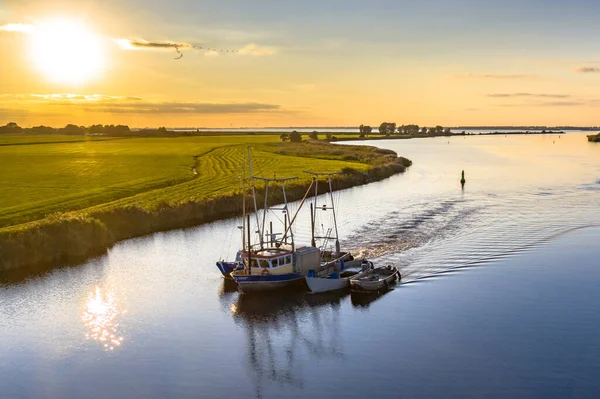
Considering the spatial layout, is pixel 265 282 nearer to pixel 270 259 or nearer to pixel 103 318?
pixel 270 259

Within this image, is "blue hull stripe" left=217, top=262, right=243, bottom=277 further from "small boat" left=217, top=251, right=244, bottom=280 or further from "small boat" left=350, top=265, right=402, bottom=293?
"small boat" left=350, top=265, right=402, bottom=293

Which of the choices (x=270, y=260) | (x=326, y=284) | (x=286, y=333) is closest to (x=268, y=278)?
(x=270, y=260)

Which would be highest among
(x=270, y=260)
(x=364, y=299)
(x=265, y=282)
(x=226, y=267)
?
(x=270, y=260)

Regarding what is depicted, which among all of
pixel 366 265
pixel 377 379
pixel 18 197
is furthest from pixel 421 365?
pixel 18 197

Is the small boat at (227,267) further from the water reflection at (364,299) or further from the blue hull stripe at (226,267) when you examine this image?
the water reflection at (364,299)

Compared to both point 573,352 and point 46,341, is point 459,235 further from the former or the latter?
point 46,341

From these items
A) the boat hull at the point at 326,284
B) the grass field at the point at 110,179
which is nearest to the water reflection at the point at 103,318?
the boat hull at the point at 326,284

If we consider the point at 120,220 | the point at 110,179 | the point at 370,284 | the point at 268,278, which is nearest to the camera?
the point at 370,284
